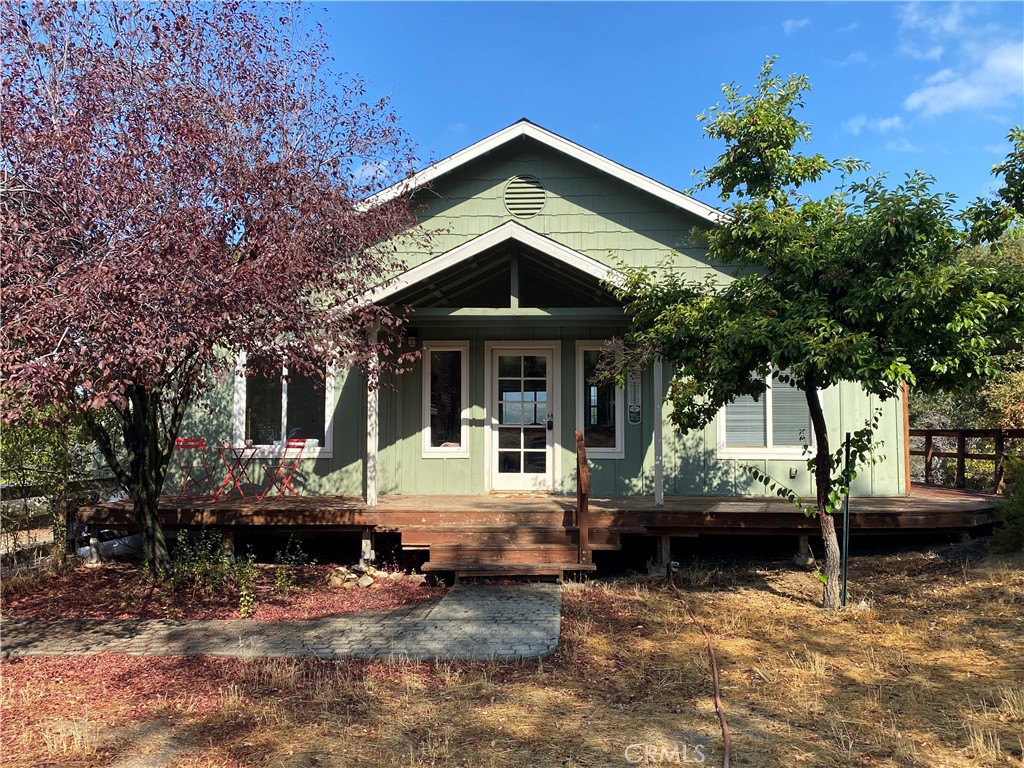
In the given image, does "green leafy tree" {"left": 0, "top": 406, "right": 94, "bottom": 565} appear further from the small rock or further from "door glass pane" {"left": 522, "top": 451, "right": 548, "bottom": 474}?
"door glass pane" {"left": 522, "top": 451, "right": 548, "bottom": 474}

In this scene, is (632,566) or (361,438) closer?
(632,566)

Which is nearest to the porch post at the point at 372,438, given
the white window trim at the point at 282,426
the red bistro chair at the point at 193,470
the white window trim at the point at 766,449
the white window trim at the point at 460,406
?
the white window trim at the point at 460,406

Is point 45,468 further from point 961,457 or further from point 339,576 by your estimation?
point 961,457

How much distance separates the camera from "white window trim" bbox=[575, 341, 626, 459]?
970 cm

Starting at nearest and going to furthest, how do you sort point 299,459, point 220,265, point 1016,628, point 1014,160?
point 220,265 → point 1016,628 → point 1014,160 → point 299,459

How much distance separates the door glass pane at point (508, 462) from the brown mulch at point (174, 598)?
92.0 inches

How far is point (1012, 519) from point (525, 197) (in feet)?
23.7

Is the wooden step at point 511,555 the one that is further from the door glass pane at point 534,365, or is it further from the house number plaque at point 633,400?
the door glass pane at point 534,365

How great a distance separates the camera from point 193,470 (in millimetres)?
9945

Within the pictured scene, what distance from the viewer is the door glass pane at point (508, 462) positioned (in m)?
9.84

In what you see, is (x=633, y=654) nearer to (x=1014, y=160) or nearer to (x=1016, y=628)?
(x=1016, y=628)

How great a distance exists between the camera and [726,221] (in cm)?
662

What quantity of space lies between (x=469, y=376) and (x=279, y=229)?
14.3 feet

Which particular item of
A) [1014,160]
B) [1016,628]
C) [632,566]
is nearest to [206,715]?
[632,566]
